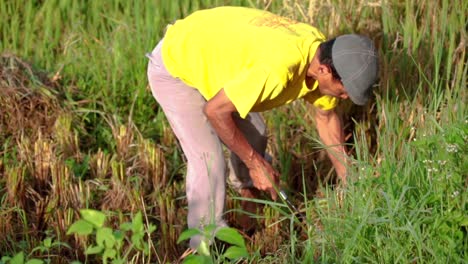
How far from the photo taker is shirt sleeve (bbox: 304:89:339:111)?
13.3 feet

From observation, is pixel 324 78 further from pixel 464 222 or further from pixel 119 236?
pixel 119 236

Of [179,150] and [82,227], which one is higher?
[82,227]

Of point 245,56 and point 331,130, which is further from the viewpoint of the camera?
point 331,130

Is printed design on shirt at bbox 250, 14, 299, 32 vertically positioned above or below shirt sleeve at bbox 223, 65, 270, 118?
above

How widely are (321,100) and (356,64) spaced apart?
0.46 metres

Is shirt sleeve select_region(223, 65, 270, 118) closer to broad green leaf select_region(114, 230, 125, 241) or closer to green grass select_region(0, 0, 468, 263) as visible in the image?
green grass select_region(0, 0, 468, 263)

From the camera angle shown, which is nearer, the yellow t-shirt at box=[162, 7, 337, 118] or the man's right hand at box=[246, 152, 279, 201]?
the yellow t-shirt at box=[162, 7, 337, 118]

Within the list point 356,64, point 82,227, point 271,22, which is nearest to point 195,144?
point 271,22

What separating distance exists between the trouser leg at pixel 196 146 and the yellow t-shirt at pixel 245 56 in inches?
3.2

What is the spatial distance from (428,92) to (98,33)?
6.88 ft

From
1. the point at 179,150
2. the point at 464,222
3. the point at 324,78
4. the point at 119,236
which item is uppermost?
the point at 324,78

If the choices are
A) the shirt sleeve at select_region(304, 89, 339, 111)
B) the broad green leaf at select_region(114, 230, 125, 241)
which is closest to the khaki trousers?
the shirt sleeve at select_region(304, 89, 339, 111)

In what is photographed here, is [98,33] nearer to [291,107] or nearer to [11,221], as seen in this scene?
[291,107]

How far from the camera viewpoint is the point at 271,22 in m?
3.87
